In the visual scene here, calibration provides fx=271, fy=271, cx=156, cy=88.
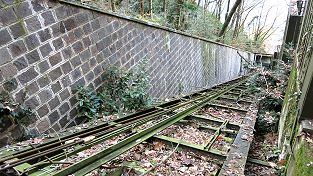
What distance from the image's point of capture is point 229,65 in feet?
59.2

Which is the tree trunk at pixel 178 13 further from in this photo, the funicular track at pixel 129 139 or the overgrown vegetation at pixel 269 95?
the funicular track at pixel 129 139

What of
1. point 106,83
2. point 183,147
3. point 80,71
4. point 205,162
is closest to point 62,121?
point 80,71

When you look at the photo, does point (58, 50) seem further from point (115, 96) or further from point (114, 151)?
point (114, 151)

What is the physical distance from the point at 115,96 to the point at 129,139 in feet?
7.69

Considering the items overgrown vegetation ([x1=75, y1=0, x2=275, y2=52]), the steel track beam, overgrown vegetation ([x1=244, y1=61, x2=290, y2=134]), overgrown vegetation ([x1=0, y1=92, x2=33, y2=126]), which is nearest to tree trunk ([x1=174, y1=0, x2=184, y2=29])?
overgrown vegetation ([x1=75, y1=0, x2=275, y2=52])

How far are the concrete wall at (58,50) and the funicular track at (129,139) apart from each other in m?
1.01

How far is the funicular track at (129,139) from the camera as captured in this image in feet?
8.22

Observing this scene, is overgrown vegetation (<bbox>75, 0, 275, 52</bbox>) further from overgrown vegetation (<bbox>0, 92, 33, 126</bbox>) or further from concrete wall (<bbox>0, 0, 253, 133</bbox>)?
overgrown vegetation (<bbox>0, 92, 33, 126</bbox>)

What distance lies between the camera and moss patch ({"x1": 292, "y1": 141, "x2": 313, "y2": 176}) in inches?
88.5

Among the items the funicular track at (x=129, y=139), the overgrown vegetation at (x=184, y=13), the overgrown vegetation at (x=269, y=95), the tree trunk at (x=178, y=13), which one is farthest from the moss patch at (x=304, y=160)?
the tree trunk at (x=178, y=13)

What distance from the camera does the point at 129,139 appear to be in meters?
3.40

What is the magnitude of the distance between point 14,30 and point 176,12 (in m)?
9.32

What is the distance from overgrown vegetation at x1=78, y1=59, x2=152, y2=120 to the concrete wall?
0.18m

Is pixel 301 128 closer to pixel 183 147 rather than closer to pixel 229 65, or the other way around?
pixel 183 147
